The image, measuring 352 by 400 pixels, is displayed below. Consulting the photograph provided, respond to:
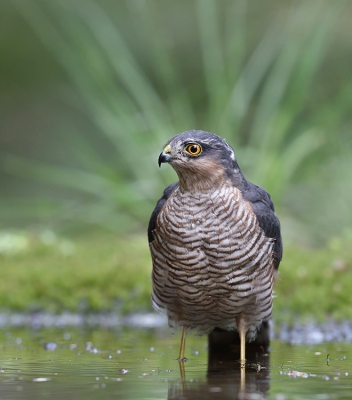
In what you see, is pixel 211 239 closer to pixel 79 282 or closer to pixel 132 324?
pixel 132 324

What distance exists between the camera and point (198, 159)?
4.51 m

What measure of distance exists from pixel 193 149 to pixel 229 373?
130 centimetres

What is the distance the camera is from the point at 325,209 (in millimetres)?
8766

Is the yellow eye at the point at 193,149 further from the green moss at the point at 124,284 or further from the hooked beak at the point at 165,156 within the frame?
the green moss at the point at 124,284

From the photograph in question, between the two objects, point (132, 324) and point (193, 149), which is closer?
point (193, 149)

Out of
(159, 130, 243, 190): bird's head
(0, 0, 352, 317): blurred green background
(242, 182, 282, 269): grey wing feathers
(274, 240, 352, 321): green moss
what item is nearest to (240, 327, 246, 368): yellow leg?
(242, 182, 282, 269): grey wing feathers

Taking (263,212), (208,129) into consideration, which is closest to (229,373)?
(263,212)

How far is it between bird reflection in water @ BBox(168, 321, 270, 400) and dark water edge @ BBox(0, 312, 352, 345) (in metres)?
0.49

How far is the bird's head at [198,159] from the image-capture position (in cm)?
448

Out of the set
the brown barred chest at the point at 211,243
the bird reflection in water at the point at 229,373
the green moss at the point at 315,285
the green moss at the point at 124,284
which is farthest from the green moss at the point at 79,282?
the brown barred chest at the point at 211,243

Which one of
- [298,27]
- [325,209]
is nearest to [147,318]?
[325,209]

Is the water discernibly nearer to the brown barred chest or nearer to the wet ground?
the wet ground

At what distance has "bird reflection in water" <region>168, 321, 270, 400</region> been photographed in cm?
344

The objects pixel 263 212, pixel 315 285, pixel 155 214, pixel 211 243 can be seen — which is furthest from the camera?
pixel 315 285
